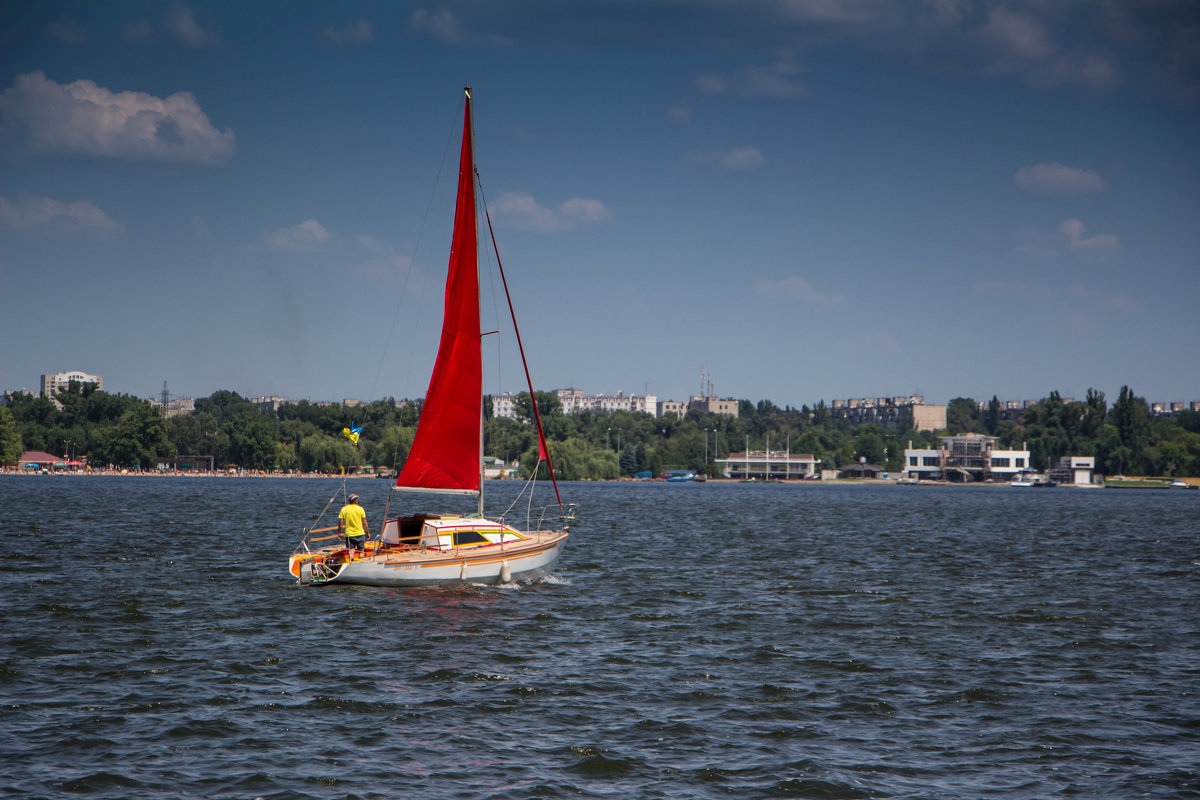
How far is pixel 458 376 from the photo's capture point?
118 feet

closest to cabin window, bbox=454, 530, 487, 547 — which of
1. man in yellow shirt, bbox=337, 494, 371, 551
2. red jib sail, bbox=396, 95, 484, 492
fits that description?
red jib sail, bbox=396, 95, 484, 492

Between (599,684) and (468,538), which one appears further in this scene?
(468,538)

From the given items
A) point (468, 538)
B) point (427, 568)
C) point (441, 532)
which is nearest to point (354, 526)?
point (441, 532)

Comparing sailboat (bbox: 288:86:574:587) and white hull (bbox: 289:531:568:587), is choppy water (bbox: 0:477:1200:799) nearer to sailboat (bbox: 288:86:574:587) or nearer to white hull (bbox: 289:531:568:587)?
white hull (bbox: 289:531:568:587)

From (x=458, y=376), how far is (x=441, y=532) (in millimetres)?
5698

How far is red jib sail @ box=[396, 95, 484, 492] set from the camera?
35.8 meters

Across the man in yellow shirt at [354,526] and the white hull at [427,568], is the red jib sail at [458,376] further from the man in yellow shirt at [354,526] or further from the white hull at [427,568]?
the white hull at [427,568]

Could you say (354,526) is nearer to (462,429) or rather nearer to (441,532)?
(441,532)

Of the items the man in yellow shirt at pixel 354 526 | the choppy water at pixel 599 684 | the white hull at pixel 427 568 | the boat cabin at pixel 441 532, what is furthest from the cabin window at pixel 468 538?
the man in yellow shirt at pixel 354 526

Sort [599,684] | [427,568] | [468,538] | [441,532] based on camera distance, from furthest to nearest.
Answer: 1. [468,538]
2. [441,532]
3. [427,568]
4. [599,684]

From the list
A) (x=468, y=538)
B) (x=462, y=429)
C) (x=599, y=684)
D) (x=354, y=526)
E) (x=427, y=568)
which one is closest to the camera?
(x=599, y=684)

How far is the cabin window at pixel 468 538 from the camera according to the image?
3404cm

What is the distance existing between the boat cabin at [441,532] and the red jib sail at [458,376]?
5.46 feet

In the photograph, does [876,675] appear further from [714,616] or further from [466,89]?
[466,89]
